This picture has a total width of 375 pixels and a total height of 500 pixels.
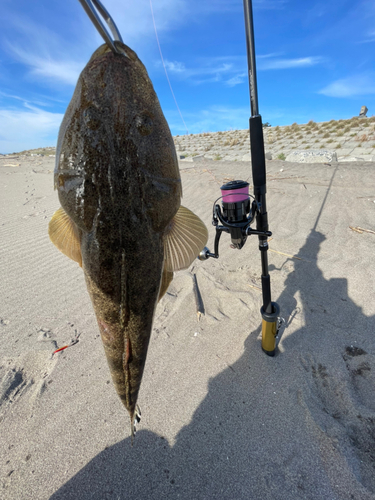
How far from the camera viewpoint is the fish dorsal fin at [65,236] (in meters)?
1.33

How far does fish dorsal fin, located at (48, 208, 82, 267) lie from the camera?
4.35 ft

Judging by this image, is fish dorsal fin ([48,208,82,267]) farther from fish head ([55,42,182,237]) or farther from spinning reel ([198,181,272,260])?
spinning reel ([198,181,272,260])

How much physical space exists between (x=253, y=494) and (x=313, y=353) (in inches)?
60.3

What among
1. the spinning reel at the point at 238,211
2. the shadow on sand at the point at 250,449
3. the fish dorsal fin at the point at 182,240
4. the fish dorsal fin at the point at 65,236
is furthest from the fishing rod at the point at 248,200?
the shadow on sand at the point at 250,449

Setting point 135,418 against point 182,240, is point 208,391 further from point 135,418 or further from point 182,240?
point 182,240

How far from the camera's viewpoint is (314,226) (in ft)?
19.1

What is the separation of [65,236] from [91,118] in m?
0.59

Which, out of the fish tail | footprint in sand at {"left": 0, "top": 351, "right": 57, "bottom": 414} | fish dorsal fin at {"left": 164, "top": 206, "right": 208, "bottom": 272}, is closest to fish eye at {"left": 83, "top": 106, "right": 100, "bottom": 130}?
fish dorsal fin at {"left": 164, "top": 206, "right": 208, "bottom": 272}

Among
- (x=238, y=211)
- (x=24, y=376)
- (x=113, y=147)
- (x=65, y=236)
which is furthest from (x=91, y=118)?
(x=24, y=376)

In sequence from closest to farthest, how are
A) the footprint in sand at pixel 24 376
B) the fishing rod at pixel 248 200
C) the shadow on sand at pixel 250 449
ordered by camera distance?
the shadow on sand at pixel 250 449 → the fishing rod at pixel 248 200 → the footprint in sand at pixel 24 376

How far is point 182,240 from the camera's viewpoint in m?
1.44

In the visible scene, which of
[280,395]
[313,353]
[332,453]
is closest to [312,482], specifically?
[332,453]

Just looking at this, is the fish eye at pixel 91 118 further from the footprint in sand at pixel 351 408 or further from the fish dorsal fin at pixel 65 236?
the footprint in sand at pixel 351 408

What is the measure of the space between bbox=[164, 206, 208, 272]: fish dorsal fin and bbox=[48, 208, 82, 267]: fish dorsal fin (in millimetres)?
A: 464
